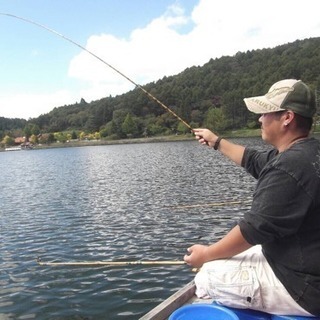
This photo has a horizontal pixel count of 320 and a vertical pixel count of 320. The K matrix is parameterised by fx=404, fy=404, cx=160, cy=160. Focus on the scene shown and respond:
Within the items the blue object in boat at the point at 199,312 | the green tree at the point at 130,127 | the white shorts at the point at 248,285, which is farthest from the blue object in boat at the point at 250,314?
the green tree at the point at 130,127

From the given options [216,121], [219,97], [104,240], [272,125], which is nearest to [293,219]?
[272,125]

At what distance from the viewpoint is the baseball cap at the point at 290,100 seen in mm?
3916

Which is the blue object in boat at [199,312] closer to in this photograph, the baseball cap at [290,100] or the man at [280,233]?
the man at [280,233]

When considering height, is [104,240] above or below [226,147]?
below

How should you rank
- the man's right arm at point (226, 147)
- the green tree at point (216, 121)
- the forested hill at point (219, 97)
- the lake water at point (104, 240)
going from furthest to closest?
the forested hill at point (219, 97) → the green tree at point (216, 121) → the lake water at point (104, 240) → the man's right arm at point (226, 147)

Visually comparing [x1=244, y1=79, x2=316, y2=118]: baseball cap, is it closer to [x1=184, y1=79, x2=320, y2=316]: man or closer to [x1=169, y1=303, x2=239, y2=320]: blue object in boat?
[x1=184, y1=79, x2=320, y2=316]: man

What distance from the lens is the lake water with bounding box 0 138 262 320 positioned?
967 centimetres

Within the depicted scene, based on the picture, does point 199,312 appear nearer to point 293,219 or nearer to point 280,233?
point 280,233

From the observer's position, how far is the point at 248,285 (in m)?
4.21

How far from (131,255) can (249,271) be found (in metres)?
9.05

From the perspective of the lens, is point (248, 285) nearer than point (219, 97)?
Yes

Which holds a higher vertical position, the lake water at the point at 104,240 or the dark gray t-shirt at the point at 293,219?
the dark gray t-shirt at the point at 293,219

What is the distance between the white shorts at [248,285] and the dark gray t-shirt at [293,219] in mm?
133

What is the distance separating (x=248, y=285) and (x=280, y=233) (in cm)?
84
